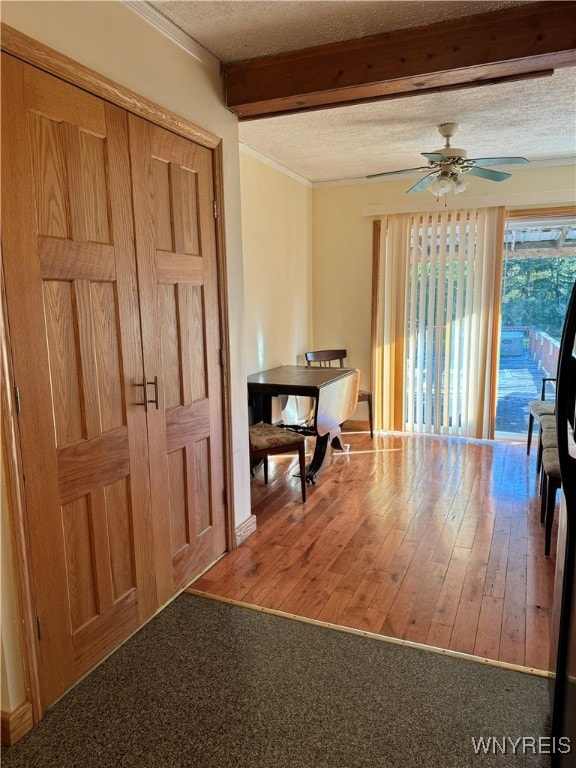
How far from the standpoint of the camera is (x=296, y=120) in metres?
3.43

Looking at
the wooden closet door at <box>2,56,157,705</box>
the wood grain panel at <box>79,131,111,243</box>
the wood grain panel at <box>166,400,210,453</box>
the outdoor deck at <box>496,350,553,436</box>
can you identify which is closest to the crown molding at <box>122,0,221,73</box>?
the wooden closet door at <box>2,56,157,705</box>

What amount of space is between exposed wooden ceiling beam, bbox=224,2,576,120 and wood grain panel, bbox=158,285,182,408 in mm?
1084

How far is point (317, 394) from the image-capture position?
376 centimetres

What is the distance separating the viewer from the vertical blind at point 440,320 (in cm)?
491

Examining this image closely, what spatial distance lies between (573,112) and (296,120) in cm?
180

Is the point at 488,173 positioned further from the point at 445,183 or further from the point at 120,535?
the point at 120,535

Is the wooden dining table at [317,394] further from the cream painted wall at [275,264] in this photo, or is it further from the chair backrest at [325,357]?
the chair backrest at [325,357]

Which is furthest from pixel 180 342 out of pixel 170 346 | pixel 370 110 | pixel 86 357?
pixel 370 110

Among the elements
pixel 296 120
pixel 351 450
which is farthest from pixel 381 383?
pixel 296 120

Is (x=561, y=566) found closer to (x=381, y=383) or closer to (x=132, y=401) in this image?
(x=132, y=401)

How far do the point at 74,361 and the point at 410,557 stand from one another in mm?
1989

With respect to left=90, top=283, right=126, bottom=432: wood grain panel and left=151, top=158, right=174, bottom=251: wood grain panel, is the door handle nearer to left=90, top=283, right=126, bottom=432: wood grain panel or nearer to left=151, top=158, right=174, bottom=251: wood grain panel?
left=90, top=283, right=126, bottom=432: wood grain panel

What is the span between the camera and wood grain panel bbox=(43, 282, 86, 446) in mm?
1722

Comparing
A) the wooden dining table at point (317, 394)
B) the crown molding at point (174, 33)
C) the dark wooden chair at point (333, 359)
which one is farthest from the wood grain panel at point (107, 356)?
the dark wooden chair at point (333, 359)
